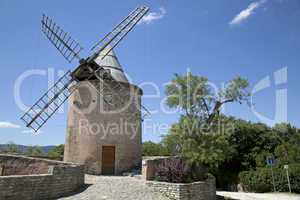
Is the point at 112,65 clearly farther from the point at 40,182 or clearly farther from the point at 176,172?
the point at 40,182

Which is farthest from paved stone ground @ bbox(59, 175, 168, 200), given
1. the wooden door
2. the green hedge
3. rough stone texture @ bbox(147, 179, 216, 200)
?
the green hedge

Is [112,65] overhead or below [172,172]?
overhead

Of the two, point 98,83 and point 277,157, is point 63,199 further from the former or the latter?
point 277,157

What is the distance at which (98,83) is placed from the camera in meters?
15.5

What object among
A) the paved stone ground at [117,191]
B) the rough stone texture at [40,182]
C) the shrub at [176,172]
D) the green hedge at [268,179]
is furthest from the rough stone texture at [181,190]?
the green hedge at [268,179]

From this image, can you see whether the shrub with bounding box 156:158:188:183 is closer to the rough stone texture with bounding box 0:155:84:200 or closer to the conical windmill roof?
the rough stone texture with bounding box 0:155:84:200

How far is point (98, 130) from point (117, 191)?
19.0 ft

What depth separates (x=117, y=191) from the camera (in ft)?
32.4

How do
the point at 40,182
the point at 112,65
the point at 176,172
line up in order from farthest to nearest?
1. the point at 112,65
2. the point at 176,172
3. the point at 40,182

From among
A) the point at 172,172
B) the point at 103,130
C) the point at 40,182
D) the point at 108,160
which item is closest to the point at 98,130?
the point at 103,130

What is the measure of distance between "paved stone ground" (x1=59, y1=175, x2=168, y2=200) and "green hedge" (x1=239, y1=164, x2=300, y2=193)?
8347 millimetres

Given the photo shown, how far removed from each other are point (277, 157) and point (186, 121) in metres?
8.48

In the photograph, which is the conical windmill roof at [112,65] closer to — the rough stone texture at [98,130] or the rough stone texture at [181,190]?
the rough stone texture at [98,130]

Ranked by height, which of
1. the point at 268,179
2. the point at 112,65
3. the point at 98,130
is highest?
the point at 112,65
